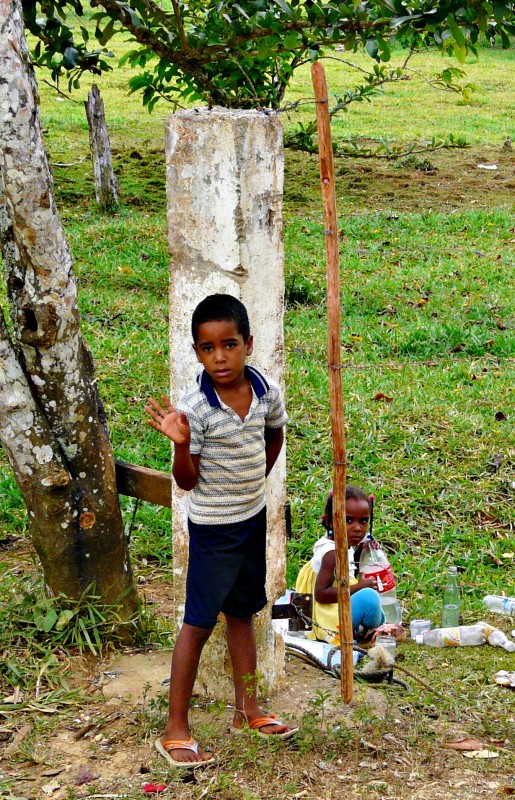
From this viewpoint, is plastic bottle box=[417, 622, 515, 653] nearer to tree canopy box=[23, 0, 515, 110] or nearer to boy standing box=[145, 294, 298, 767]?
boy standing box=[145, 294, 298, 767]

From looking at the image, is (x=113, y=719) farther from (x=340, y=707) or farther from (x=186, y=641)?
(x=340, y=707)

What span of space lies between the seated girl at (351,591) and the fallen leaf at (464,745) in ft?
2.93

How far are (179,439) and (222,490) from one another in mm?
260

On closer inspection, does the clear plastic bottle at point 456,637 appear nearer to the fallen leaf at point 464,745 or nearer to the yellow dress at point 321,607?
the yellow dress at point 321,607

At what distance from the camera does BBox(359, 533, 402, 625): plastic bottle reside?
423 centimetres

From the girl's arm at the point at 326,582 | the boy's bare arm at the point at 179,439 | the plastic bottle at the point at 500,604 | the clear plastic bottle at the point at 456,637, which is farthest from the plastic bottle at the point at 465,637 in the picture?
the boy's bare arm at the point at 179,439

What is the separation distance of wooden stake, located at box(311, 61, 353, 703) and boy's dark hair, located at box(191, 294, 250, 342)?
0.28 meters

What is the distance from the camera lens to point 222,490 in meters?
2.93

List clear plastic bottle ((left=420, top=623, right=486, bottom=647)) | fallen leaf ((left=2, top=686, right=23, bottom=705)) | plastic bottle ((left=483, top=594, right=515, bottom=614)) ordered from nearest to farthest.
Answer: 1. fallen leaf ((left=2, top=686, right=23, bottom=705))
2. clear plastic bottle ((left=420, top=623, right=486, bottom=647))
3. plastic bottle ((left=483, top=594, right=515, bottom=614))

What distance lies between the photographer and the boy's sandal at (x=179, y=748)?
291cm

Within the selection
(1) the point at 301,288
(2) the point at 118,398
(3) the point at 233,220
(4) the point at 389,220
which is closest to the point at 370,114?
(4) the point at 389,220

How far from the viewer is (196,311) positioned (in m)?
2.83

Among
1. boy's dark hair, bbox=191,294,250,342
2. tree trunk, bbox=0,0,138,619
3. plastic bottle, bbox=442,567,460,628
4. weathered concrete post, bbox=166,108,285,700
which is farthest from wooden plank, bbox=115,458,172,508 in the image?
plastic bottle, bbox=442,567,460,628

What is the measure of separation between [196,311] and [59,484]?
0.92 metres
